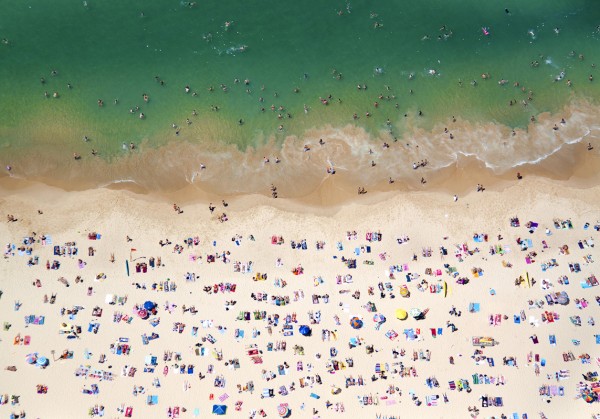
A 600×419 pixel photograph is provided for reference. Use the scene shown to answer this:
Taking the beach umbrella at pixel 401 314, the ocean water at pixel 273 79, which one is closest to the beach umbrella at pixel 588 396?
the beach umbrella at pixel 401 314

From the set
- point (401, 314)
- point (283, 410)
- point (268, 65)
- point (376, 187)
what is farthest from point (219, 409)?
point (268, 65)

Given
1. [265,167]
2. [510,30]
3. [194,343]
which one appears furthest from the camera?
[510,30]

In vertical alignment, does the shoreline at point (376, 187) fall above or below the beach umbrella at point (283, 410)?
above

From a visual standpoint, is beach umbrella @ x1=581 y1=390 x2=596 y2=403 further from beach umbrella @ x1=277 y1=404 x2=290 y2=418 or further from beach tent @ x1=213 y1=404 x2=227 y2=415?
beach tent @ x1=213 y1=404 x2=227 y2=415

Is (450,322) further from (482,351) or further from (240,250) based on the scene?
(240,250)

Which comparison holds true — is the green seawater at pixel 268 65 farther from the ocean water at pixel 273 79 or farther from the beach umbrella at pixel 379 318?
the beach umbrella at pixel 379 318

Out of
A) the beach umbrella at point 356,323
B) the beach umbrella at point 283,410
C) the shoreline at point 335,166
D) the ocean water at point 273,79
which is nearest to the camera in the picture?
the beach umbrella at point 283,410

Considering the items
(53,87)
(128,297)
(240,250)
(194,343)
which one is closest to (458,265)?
(240,250)
